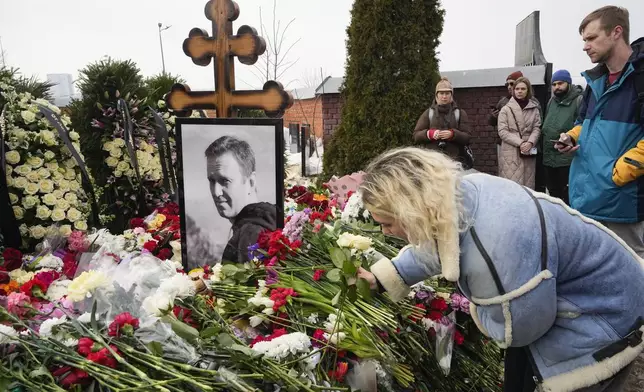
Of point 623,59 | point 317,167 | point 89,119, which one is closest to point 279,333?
point 623,59

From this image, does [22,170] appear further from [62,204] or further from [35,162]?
[62,204]

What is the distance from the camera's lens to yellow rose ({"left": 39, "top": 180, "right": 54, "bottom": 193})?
2538mm

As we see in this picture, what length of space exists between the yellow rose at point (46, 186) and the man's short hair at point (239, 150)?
877 millimetres

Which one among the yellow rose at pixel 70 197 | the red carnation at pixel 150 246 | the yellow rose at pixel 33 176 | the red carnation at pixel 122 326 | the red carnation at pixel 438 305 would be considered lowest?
the red carnation at pixel 438 305

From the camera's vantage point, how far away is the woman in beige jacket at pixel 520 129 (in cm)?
488

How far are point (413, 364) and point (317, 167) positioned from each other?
5.46 meters

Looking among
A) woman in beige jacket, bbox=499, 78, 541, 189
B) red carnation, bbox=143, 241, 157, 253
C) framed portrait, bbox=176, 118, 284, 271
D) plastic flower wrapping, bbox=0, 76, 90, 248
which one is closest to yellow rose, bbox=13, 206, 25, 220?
plastic flower wrapping, bbox=0, 76, 90, 248

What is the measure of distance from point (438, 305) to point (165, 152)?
2046 millimetres

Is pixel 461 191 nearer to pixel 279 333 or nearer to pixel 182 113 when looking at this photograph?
pixel 279 333

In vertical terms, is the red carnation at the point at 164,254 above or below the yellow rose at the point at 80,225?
below

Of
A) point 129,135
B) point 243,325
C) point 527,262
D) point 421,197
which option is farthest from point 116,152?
point 527,262

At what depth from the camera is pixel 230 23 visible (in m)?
2.75

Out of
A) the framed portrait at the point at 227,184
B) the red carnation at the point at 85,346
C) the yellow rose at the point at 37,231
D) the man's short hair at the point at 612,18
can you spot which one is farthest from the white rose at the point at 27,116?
the man's short hair at the point at 612,18

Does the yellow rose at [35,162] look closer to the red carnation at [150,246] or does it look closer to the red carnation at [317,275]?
the red carnation at [150,246]
